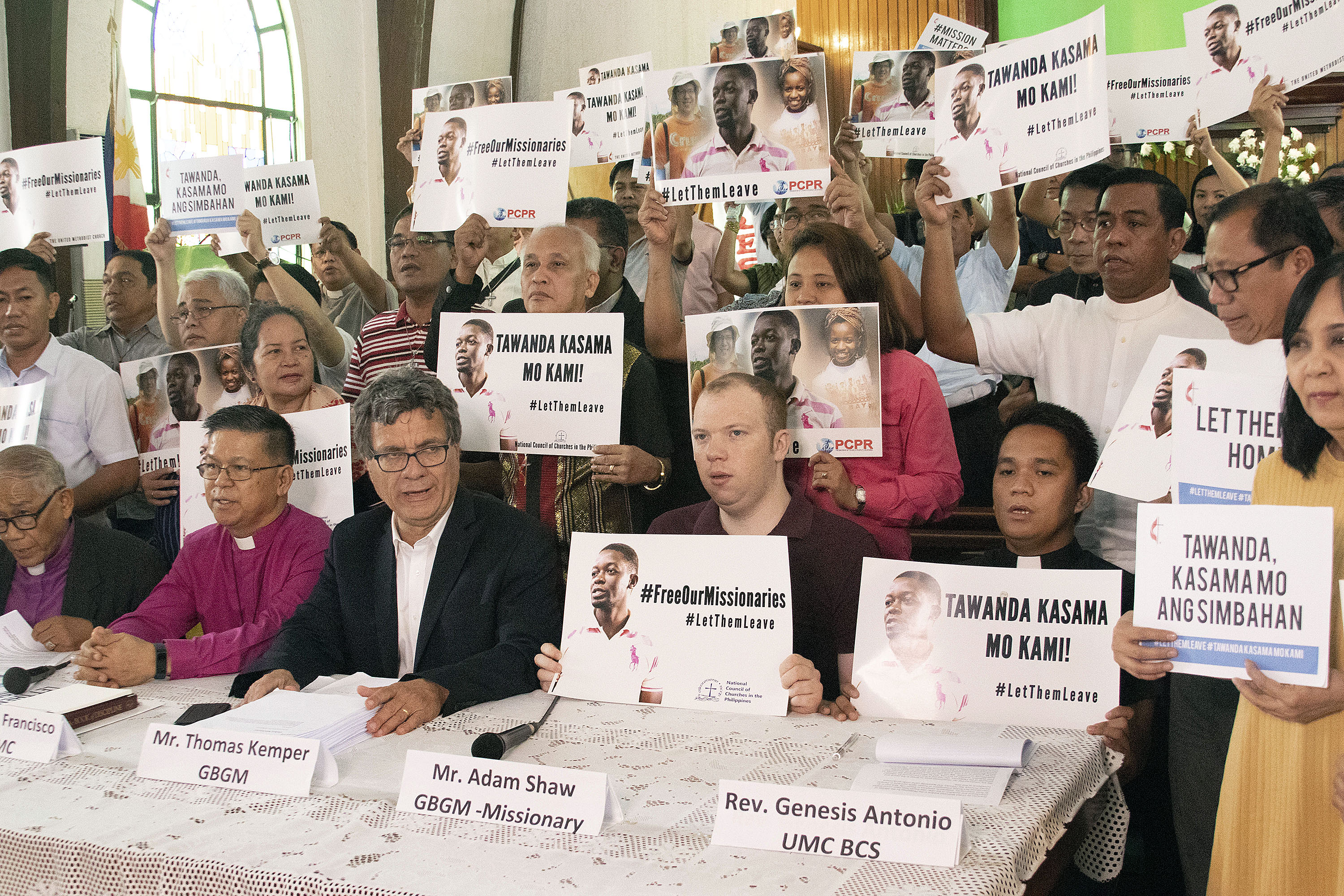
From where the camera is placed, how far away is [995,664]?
6.95 ft

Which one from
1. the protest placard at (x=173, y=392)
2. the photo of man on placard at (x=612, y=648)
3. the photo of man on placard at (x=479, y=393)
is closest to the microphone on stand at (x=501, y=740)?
the photo of man on placard at (x=612, y=648)

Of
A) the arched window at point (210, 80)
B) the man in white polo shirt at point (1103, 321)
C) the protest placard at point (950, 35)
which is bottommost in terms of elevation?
the man in white polo shirt at point (1103, 321)

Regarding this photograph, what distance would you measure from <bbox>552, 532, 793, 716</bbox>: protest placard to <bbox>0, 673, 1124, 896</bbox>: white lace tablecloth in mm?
92

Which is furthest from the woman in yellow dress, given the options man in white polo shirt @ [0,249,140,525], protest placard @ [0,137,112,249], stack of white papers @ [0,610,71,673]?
protest placard @ [0,137,112,249]

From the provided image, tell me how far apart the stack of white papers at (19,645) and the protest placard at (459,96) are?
2133 millimetres

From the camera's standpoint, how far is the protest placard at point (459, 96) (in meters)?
4.31

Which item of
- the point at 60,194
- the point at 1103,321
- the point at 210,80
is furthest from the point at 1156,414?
the point at 210,80

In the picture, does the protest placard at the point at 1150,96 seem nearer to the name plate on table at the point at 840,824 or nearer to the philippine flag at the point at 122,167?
the name plate on table at the point at 840,824

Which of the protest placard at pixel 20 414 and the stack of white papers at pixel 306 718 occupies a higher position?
the protest placard at pixel 20 414

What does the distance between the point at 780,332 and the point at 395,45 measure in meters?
6.96

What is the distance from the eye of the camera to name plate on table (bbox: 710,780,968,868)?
1.51 metres

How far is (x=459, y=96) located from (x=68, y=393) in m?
1.83

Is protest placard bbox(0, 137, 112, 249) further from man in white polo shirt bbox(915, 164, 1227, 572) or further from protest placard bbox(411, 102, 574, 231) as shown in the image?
man in white polo shirt bbox(915, 164, 1227, 572)

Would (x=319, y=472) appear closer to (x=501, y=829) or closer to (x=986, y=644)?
(x=501, y=829)
